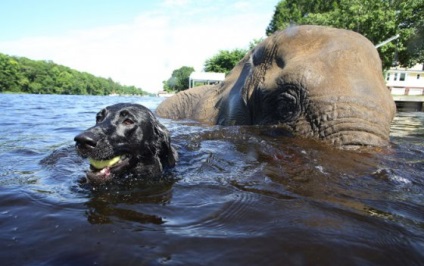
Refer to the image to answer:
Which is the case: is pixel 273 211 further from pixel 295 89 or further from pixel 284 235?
pixel 295 89

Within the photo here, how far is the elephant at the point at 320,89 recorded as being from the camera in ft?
14.6

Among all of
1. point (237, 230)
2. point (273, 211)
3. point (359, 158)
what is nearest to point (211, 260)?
point (237, 230)

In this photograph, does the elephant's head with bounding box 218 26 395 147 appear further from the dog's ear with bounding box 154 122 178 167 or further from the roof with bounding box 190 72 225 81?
the roof with bounding box 190 72 225 81

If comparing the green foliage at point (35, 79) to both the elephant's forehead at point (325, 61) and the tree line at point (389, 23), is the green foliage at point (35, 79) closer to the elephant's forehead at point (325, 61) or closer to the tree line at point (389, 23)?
the tree line at point (389, 23)

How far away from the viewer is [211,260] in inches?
73.5

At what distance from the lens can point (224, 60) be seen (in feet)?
159

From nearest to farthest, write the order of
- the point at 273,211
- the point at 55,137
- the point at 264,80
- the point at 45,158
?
the point at 273,211, the point at 45,158, the point at 264,80, the point at 55,137

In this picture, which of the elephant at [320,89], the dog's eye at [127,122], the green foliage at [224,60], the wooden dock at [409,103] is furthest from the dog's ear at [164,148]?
the green foliage at [224,60]

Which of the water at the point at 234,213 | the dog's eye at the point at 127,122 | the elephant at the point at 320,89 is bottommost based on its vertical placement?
the water at the point at 234,213

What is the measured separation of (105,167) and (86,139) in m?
0.40

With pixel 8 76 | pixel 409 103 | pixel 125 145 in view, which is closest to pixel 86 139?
pixel 125 145

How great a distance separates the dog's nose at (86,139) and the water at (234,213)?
411mm

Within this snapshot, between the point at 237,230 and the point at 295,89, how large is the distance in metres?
3.16

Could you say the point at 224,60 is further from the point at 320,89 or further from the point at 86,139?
the point at 86,139
